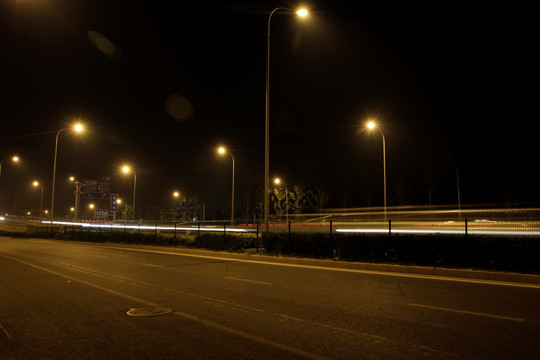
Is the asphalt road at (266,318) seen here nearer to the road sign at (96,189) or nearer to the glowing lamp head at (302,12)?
the glowing lamp head at (302,12)

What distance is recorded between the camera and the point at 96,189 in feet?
140

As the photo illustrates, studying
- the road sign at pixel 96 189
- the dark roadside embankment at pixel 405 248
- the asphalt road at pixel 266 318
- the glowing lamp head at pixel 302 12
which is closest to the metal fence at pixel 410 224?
the dark roadside embankment at pixel 405 248

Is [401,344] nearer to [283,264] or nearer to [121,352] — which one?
[121,352]

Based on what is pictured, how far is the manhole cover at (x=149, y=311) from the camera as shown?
7568 millimetres

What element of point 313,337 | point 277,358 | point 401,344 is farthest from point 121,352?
point 401,344

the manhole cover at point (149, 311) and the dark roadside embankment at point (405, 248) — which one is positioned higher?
the dark roadside embankment at point (405, 248)

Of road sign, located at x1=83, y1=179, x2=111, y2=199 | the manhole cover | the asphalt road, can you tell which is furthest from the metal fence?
the manhole cover

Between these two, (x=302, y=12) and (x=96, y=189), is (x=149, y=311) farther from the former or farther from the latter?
(x=96, y=189)

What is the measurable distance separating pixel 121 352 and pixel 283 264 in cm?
1196

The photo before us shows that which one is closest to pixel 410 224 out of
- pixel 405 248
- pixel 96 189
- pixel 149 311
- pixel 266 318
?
pixel 405 248

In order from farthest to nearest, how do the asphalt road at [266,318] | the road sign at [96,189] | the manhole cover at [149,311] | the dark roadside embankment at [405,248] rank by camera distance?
the road sign at [96,189] < the dark roadside embankment at [405,248] < the manhole cover at [149,311] < the asphalt road at [266,318]

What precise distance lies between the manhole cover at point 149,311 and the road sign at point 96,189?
3773 cm

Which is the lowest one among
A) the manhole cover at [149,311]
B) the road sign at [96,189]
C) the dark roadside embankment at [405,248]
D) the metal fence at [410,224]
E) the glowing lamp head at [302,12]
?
the manhole cover at [149,311]

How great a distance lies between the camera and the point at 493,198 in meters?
55.2
